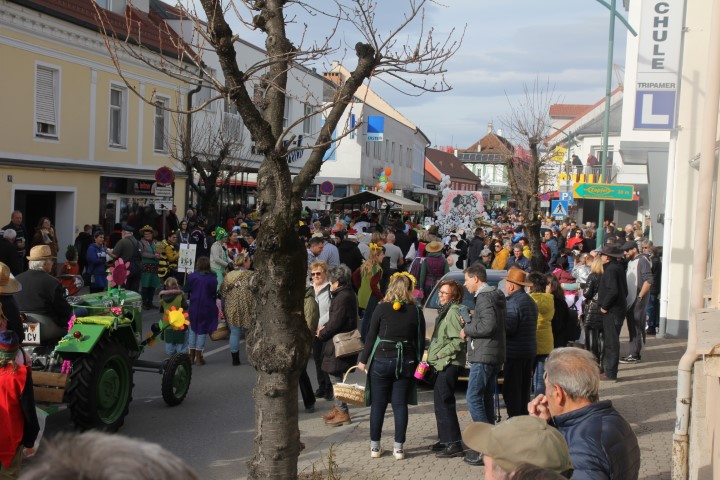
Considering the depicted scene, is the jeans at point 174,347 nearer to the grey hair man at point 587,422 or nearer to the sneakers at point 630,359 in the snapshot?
the sneakers at point 630,359

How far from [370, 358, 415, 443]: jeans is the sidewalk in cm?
30

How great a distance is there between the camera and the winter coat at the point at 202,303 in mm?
10938

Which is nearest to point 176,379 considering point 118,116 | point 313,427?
point 313,427

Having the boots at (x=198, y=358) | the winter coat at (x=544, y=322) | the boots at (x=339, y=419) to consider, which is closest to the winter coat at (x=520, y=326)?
the winter coat at (x=544, y=322)

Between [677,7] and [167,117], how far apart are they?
16.8m

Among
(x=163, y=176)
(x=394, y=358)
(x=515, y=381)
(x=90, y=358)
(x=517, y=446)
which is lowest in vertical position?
(x=515, y=381)

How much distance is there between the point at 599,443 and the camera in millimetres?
3527

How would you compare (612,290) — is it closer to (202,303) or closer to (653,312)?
(653,312)

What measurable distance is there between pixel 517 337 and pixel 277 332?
3356mm

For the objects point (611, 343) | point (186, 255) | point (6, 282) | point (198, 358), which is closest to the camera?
point (6, 282)

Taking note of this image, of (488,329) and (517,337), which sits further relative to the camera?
(517,337)

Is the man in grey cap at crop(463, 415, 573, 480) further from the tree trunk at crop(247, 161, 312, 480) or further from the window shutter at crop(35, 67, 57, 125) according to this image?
the window shutter at crop(35, 67, 57, 125)

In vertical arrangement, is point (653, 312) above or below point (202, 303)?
below

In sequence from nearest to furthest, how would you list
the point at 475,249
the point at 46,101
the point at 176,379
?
the point at 176,379 → the point at 475,249 → the point at 46,101
